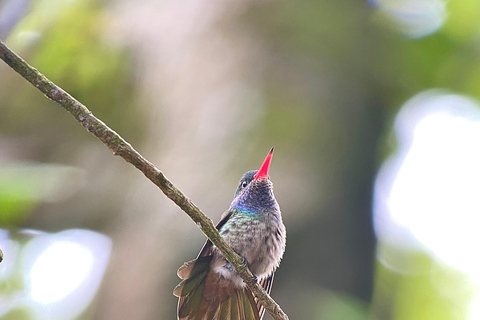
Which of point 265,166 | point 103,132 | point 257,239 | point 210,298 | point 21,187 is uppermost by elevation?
point 265,166

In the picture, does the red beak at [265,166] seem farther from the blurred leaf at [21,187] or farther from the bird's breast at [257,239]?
the blurred leaf at [21,187]

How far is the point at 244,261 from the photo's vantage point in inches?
96.9

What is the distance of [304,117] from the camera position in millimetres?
4871

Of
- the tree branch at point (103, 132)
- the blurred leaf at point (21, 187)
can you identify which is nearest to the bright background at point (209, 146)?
the blurred leaf at point (21, 187)

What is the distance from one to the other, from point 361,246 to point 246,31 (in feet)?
7.73

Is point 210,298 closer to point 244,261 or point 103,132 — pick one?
point 244,261

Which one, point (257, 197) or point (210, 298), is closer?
point (210, 298)

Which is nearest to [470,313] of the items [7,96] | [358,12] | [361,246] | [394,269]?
A: [394,269]

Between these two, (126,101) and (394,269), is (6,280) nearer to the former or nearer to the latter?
(126,101)

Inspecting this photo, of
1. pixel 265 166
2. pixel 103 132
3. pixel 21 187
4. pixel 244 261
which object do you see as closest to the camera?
pixel 103 132

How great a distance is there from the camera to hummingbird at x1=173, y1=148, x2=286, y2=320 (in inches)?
95.3

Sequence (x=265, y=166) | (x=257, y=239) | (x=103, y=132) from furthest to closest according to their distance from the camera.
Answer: (x=257, y=239), (x=265, y=166), (x=103, y=132)

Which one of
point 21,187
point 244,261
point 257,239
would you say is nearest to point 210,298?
point 244,261

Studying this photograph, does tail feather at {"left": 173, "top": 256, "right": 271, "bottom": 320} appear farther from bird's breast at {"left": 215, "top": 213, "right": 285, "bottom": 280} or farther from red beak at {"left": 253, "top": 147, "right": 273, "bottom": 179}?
red beak at {"left": 253, "top": 147, "right": 273, "bottom": 179}
